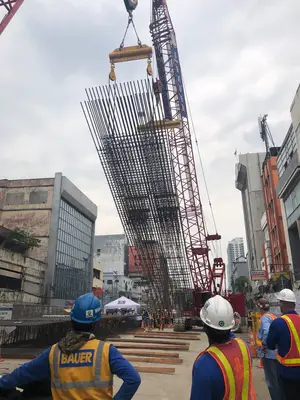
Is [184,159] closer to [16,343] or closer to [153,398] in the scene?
[16,343]

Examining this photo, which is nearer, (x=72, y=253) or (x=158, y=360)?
(x=158, y=360)

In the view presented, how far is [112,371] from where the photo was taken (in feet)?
6.39

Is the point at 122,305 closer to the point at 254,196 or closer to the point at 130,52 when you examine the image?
the point at 130,52

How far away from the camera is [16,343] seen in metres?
10.5

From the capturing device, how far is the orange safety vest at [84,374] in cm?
193

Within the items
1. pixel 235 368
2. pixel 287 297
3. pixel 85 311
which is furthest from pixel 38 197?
pixel 235 368

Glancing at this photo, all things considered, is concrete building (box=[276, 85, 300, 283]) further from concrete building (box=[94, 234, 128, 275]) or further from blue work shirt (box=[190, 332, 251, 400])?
concrete building (box=[94, 234, 128, 275])

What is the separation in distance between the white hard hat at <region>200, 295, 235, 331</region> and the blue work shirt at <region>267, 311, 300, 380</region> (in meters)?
1.60

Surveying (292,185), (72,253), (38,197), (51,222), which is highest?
(38,197)

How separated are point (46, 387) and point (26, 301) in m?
29.7

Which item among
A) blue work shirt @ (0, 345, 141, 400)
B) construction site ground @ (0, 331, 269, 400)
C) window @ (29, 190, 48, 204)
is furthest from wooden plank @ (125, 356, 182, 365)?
window @ (29, 190, 48, 204)

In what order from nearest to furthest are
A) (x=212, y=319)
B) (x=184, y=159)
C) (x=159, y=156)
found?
(x=212, y=319), (x=159, y=156), (x=184, y=159)

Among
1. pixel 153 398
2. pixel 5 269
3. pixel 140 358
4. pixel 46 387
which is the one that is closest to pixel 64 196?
pixel 5 269

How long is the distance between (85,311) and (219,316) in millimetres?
871
